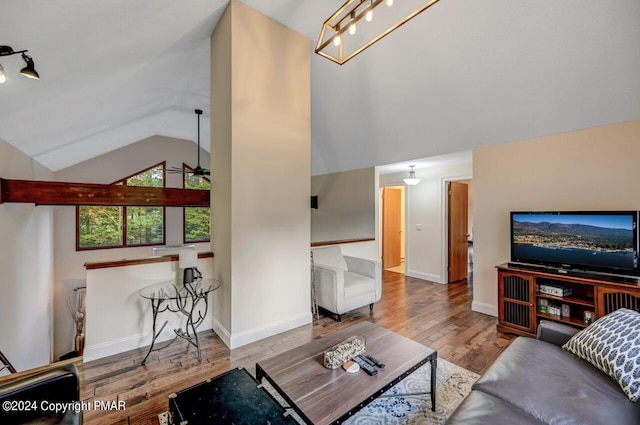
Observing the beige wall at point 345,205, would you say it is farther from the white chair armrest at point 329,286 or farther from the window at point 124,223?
the window at point 124,223

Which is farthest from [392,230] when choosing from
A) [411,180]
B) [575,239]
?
[575,239]

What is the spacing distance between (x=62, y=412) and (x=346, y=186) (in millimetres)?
4995

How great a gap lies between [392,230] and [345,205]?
1706 millimetres

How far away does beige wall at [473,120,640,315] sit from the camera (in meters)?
2.64

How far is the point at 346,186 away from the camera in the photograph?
5.72m

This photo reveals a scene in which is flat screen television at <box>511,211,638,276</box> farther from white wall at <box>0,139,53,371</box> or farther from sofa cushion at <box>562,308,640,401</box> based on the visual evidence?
white wall at <box>0,139,53,371</box>

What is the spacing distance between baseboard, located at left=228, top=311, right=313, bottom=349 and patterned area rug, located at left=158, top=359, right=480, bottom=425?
73 cm

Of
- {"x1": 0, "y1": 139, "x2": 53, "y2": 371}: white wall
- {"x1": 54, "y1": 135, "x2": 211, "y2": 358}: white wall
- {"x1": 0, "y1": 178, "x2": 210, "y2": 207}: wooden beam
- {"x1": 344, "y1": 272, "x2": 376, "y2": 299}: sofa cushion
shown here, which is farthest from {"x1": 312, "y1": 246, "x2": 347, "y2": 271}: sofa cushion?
{"x1": 0, "y1": 139, "x2": 53, "y2": 371}: white wall

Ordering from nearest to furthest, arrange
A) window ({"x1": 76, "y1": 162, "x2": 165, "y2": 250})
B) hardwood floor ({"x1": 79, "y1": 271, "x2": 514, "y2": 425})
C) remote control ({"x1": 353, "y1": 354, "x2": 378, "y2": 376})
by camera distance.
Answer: remote control ({"x1": 353, "y1": 354, "x2": 378, "y2": 376}) → hardwood floor ({"x1": 79, "y1": 271, "x2": 514, "y2": 425}) → window ({"x1": 76, "y1": 162, "x2": 165, "y2": 250})

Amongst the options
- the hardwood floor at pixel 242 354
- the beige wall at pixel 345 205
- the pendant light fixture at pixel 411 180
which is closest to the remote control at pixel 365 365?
the hardwood floor at pixel 242 354

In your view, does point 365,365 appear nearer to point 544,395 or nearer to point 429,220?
point 544,395

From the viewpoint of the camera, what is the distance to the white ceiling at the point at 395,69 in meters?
2.15

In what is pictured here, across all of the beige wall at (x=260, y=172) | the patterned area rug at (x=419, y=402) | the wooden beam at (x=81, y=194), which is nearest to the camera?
the patterned area rug at (x=419, y=402)

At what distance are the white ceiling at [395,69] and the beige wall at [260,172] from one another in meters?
0.35
